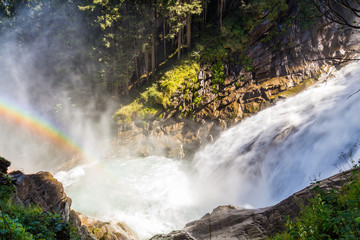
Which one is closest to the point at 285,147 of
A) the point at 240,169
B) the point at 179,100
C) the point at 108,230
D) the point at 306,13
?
the point at 240,169

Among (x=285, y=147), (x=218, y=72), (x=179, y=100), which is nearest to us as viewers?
(x=285, y=147)

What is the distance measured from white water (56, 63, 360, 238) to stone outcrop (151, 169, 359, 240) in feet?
7.11

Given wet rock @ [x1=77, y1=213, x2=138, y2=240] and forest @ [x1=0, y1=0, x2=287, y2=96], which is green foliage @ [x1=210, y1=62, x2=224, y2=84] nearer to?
forest @ [x1=0, y1=0, x2=287, y2=96]

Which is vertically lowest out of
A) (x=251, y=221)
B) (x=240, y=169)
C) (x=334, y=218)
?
(x=334, y=218)

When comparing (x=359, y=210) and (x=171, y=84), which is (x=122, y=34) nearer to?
(x=171, y=84)

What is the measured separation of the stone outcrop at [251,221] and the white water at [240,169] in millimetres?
2166

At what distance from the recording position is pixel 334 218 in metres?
3.36

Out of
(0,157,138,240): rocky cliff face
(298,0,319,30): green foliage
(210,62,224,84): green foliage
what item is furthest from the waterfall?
(0,157,138,240): rocky cliff face

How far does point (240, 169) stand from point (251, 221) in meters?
5.52

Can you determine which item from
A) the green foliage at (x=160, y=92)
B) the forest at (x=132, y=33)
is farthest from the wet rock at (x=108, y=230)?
the forest at (x=132, y=33)

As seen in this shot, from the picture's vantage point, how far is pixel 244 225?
6.57m

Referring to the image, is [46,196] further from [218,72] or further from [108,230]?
[218,72]

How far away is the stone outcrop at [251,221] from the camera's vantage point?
5417mm

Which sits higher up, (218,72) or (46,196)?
(218,72)
